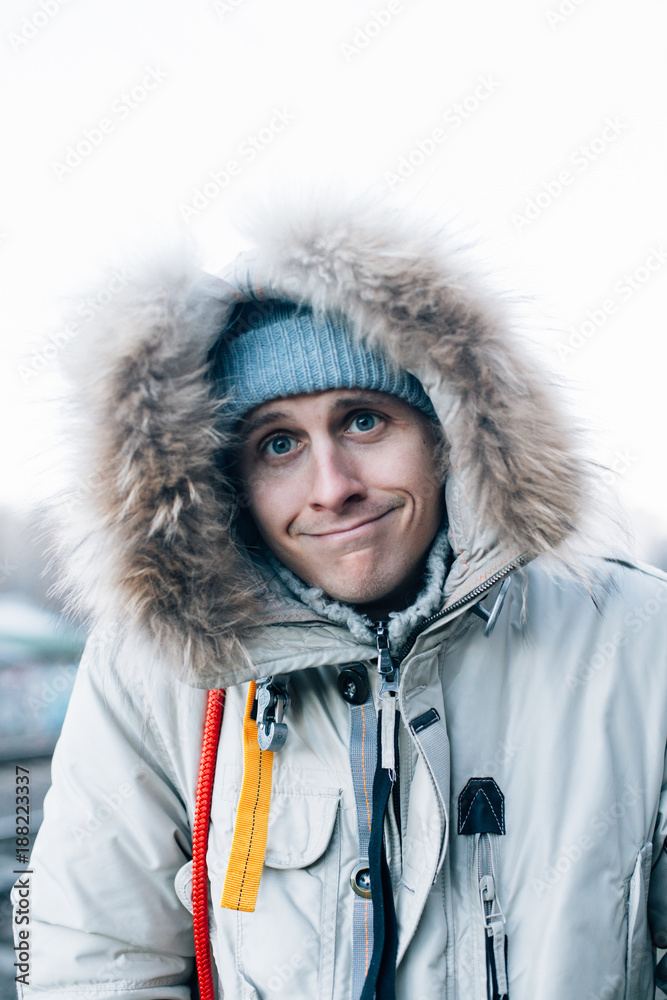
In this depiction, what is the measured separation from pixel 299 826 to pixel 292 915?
0.48ft

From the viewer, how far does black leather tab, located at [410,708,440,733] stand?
1.14 meters

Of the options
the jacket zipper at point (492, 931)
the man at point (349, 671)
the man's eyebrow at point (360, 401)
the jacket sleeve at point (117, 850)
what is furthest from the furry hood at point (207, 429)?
the jacket zipper at point (492, 931)

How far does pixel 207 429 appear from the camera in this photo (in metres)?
1.28

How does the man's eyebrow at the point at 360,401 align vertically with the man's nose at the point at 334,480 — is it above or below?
above

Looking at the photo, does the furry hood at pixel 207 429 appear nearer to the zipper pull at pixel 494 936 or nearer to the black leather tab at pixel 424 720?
the black leather tab at pixel 424 720

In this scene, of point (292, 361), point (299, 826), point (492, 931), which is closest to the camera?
point (492, 931)

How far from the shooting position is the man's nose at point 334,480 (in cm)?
127

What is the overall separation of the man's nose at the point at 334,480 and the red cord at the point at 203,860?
0.49 meters

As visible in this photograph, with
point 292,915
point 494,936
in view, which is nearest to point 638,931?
point 494,936

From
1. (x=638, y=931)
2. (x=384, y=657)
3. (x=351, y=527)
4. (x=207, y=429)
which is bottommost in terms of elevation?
(x=638, y=931)

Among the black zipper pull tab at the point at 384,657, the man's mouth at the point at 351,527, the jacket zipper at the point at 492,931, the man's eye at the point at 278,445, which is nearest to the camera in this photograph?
the jacket zipper at the point at 492,931

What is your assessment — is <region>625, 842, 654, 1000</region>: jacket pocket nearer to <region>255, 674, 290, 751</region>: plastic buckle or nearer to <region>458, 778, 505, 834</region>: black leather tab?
<region>458, 778, 505, 834</region>: black leather tab

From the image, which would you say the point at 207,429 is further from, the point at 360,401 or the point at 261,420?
the point at 360,401

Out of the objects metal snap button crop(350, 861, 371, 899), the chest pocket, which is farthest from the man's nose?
metal snap button crop(350, 861, 371, 899)
